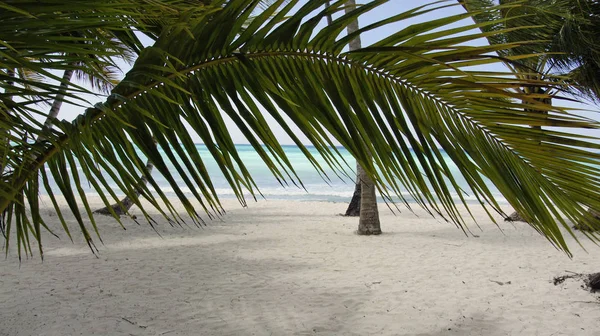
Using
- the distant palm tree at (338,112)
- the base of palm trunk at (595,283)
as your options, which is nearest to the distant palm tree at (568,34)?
the base of palm trunk at (595,283)

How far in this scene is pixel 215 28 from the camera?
1.00 meters

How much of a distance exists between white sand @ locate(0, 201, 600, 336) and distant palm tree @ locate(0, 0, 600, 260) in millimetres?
3481

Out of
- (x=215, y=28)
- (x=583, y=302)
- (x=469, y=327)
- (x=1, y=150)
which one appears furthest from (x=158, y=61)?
(x=583, y=302)

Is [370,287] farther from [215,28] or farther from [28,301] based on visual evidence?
[215,28]

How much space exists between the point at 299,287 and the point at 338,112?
4822mm

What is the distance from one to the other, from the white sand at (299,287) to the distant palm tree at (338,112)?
3.48 meters

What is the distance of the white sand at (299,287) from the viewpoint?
449 cm

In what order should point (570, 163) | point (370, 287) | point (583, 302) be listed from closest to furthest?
1. point (570, 163)
2. point (583, 302)
3. point (370, 287)

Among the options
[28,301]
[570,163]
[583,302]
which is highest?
[570,163]

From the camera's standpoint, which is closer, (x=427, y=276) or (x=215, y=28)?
(x=215, y=28)

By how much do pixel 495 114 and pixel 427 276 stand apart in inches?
217

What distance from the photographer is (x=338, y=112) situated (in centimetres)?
105

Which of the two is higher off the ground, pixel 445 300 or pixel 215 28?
pixel 215 28

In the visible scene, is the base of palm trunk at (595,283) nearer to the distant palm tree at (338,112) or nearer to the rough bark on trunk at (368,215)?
the rough bark on trunk at (368,215)
